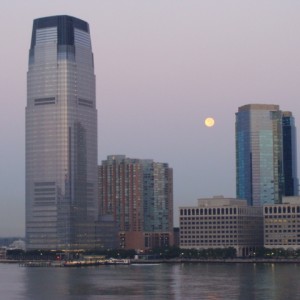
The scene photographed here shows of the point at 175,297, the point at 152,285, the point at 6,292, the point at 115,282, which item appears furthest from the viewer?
the point at 115,282

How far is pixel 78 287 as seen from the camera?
6959 inches

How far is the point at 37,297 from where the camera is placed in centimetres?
15375

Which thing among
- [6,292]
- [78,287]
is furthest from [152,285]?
[6,292]

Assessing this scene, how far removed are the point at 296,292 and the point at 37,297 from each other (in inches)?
1597

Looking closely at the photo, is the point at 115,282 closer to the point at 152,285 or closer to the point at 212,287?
the point at 152,285

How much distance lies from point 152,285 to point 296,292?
32.9 m

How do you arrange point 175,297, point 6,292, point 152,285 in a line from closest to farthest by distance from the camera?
1. point 175,297
2. point 6,292
3. point 152,285

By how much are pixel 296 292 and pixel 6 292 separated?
160 ft

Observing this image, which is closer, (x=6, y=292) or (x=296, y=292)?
(x=296, y=292)

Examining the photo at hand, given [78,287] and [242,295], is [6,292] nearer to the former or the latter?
[78,287]

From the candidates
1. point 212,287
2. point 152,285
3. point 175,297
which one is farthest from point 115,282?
point 175,297

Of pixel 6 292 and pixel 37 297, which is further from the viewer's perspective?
pixel 6 292

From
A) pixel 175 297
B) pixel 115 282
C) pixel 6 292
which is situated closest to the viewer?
pixel 175 297

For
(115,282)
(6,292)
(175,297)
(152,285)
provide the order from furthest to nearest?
1. (115,282)
2. (152,285)
3. (6,292)
4. (175,297)
